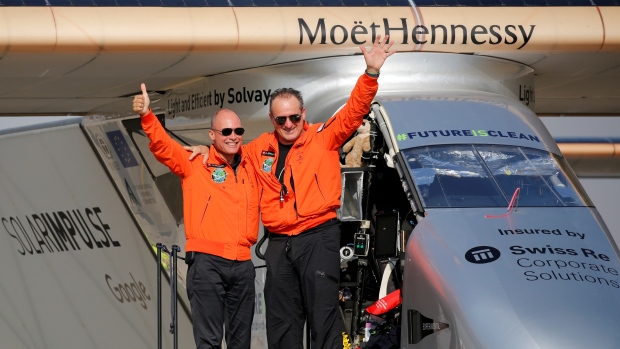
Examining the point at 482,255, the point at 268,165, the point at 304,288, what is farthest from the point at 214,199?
the point at 482,255

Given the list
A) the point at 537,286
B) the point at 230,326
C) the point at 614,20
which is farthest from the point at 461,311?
the point at 614,20

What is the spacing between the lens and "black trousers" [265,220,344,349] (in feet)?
21.8

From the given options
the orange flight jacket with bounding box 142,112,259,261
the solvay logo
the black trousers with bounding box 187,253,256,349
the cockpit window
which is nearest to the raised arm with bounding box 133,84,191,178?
the orange flight jacket with bounding box 142,112,259,261

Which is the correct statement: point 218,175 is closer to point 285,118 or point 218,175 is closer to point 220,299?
point 285,118

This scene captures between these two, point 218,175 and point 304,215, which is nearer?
point 304,215

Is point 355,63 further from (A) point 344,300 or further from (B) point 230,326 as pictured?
(B) point 230,326

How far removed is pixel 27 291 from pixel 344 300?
5537 mm

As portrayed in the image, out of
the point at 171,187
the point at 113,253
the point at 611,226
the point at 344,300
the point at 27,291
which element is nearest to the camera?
the point at 344,300

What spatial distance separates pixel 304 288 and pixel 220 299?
0.47m

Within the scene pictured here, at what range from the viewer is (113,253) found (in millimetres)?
10625

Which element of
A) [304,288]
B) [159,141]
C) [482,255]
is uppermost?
[159,141]

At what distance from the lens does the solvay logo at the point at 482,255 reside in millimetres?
6312

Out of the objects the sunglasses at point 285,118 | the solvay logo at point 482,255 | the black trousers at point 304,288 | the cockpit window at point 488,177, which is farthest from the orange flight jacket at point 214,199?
the solvay logo at point 482,255

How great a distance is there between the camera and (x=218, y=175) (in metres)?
6.89
